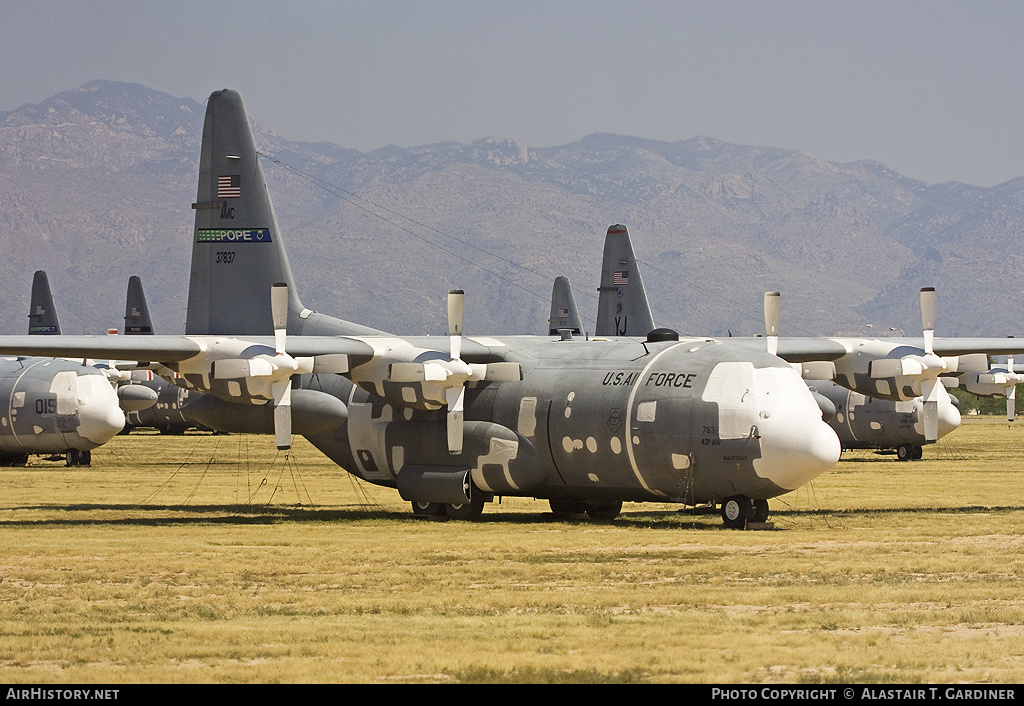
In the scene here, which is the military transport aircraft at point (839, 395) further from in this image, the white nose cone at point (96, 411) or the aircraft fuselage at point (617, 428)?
the white nose cone at point (96, 411)

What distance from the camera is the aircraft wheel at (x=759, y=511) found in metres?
24.5

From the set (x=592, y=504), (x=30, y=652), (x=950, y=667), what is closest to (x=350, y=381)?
(x=592, y=504)

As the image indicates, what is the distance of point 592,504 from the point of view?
27.3 metres

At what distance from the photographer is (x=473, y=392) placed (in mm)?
27938

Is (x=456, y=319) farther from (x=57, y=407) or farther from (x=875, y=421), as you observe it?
(x=875, y=421)

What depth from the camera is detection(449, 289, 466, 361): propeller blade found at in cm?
2714

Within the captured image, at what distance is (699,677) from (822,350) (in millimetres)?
18537

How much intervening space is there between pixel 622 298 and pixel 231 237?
1614 cm

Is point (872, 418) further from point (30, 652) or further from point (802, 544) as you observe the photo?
point (30, 652)

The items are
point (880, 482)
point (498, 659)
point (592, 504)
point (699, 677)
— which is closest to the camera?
point (699, 677)

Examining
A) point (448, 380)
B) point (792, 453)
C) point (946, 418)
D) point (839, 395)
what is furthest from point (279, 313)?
point (839, 395)

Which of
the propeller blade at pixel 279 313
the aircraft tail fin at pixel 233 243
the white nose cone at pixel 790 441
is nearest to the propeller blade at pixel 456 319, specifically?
the propeller blade at pixel 279 313

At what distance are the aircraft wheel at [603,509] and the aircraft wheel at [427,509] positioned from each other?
9.28ft

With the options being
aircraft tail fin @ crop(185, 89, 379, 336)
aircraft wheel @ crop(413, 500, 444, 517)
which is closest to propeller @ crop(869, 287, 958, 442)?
aircraft wheel @ crop(413, 500, 444, 517)
